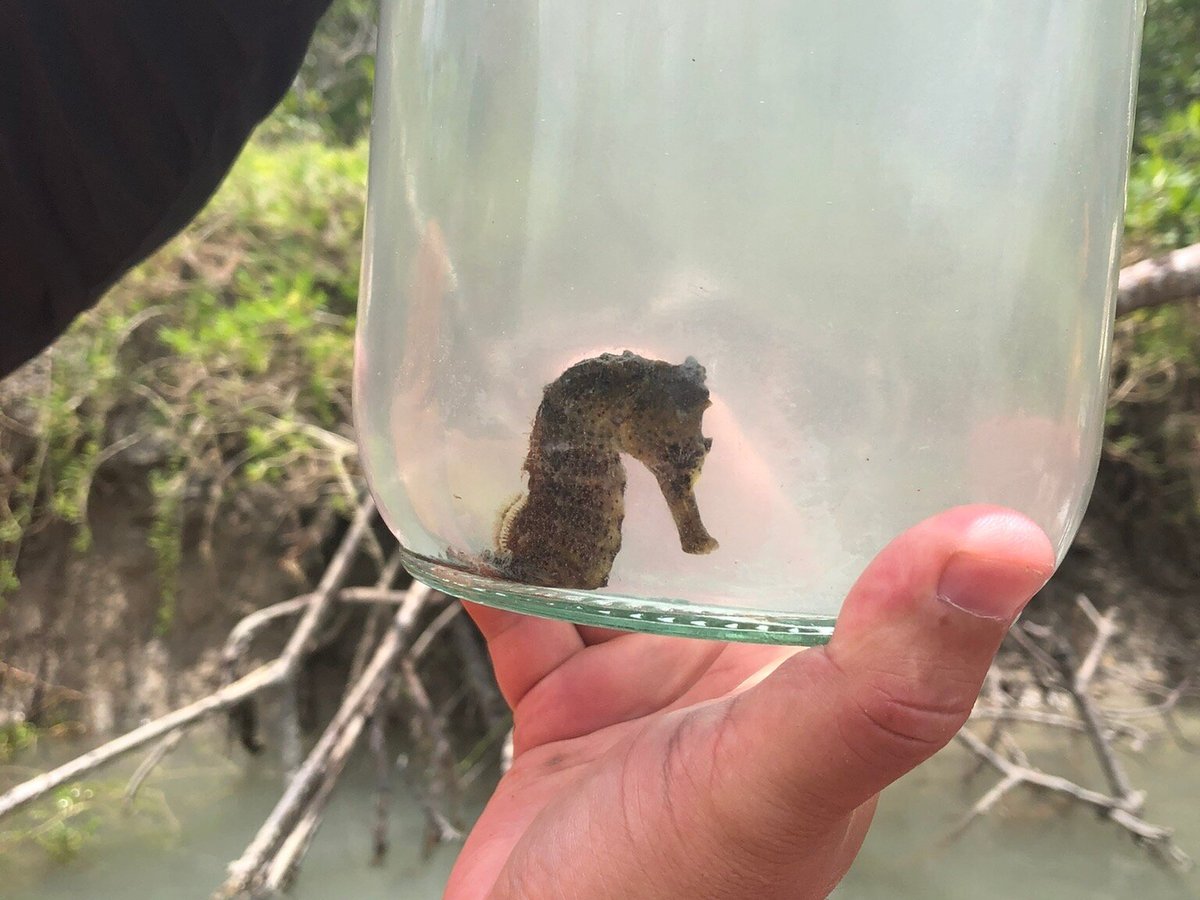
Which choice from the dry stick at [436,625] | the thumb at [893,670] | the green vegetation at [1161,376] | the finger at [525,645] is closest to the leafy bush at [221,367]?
the dry stick at [436,625]

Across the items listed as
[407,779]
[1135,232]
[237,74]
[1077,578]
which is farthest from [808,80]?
[1077,578]

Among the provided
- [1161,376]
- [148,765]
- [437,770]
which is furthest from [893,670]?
[1161,376]

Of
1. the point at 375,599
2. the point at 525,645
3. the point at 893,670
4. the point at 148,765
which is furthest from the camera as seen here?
the point at 375,599

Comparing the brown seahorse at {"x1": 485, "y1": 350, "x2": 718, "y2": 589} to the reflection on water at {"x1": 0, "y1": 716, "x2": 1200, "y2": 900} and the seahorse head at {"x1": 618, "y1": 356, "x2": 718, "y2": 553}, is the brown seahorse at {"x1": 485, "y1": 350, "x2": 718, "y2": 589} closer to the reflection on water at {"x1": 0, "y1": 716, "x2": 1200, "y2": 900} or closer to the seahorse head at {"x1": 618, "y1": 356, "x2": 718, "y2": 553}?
the seahorse head at {"x1": 618, "y1": 356, "x2": 718, "y2": 553}

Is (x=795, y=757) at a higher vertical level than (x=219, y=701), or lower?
higher

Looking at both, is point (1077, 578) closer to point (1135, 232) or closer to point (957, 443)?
point (1135, 232)

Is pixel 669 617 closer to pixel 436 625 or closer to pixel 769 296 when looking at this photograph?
pixel 769 296

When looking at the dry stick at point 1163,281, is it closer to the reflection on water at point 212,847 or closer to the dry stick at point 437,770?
the dry stick at point 437,770
